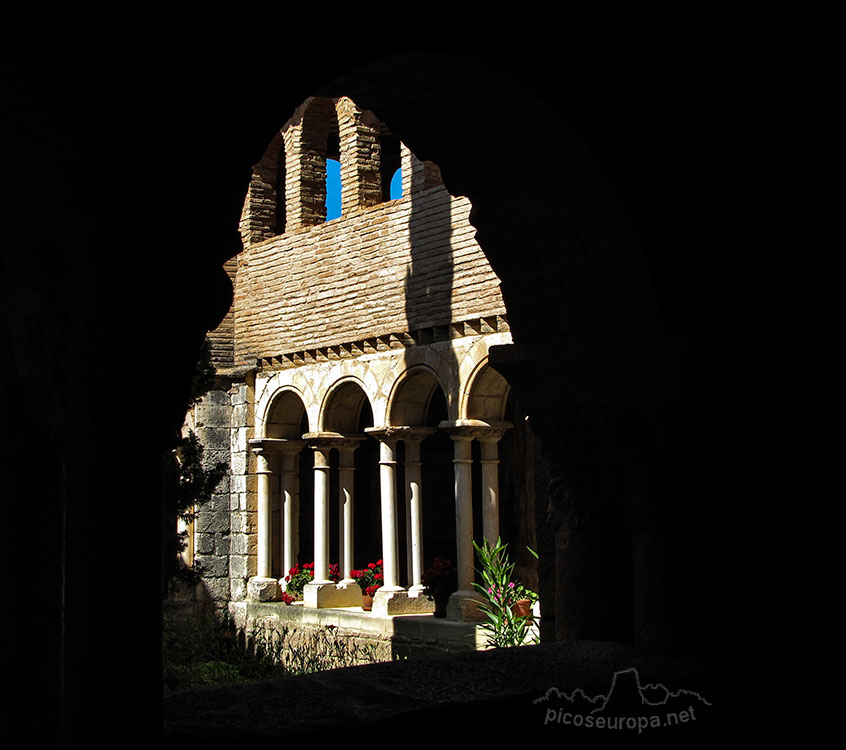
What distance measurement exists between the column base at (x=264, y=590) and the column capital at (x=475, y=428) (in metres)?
3.79

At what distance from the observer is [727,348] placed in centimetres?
317

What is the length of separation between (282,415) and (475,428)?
368 cm

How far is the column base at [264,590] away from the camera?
14287mm

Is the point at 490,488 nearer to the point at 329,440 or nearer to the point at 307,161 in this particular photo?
the point at 329,440

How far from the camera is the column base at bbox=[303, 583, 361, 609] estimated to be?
13.4 metres

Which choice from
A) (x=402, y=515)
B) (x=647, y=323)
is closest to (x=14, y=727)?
(x=647, y=323)

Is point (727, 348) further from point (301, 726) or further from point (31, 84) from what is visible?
point (31, 84)

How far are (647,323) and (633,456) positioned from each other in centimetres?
39

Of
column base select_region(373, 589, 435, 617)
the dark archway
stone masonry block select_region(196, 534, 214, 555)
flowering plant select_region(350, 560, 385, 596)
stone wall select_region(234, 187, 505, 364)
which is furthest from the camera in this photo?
stone masonry block select_region(196, 534, 214, 555)

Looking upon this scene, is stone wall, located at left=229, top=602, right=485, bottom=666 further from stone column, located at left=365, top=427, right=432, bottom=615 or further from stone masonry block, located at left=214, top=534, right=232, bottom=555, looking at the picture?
stone masonry block, located at left=214, top=534, right=232, bottom=555

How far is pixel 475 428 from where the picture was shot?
1215 cm

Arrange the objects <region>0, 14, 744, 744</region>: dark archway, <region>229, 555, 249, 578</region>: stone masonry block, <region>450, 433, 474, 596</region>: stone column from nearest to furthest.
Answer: <region>0, 14, 744, 744</region>: dark archway
<region>450, 433, 474, 596</region>: stone column
<region>229, 555, 249, 578</region>: stone masonry block

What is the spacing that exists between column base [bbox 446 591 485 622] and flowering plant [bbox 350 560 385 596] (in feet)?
7.05

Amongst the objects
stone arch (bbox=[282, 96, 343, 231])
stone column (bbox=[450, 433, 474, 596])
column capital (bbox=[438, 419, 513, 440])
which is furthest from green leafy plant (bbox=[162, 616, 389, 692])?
stone arch (bbox=[282, 96, 343, 231])
